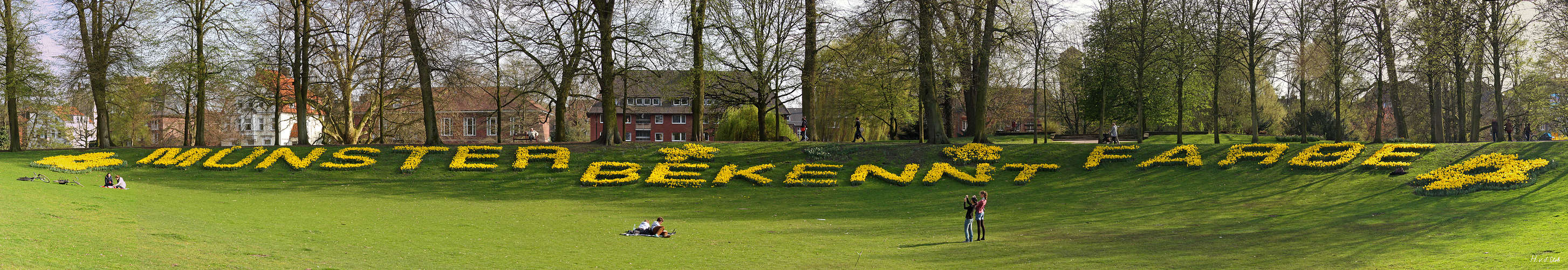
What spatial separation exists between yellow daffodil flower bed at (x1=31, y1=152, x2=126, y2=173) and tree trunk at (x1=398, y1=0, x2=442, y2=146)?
11.0 metres

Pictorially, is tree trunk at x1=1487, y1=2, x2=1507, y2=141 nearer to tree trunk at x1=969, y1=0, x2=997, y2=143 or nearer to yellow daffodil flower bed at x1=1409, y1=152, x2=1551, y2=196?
yellow daffodil flower bed at x1=1409, y1=152, x2=1551, y2=196

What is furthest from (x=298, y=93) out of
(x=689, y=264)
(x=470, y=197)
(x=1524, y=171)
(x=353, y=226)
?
(x=1524, y=171)

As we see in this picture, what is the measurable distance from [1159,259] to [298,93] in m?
38.0

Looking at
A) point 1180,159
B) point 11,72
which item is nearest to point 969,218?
point 1180,159

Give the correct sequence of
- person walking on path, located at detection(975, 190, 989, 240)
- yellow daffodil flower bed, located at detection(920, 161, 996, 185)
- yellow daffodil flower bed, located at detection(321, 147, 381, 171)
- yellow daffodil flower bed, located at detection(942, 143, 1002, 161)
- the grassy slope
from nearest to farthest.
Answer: the grassy slope < person walking on path, located at detection(975, 190, 989, 240) < yellow daffodil flower bed, located at detection(920, 161, 996, 185) < yellow daffodil flower bed, located at detection(321, 147, 381, 171) < yellow daffodil flower bed, located at detection(942, 143, 1002, 161)

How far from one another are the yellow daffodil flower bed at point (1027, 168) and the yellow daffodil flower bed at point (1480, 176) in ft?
34.3

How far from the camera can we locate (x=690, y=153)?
110 feet

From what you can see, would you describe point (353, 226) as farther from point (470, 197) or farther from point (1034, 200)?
point (1034, 200)

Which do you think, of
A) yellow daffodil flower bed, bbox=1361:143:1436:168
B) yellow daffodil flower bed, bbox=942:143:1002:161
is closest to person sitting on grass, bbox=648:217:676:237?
yellow daffodil flower bed, bbox=942:143:1002:161

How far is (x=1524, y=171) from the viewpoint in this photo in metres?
22.8

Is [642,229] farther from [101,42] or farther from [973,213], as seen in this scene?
[101,42]

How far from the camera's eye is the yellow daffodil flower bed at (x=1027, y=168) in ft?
94.6

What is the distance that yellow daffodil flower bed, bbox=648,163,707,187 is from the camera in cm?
2902

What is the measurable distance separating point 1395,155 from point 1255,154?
396cm
